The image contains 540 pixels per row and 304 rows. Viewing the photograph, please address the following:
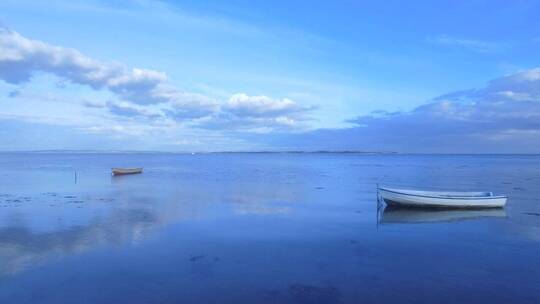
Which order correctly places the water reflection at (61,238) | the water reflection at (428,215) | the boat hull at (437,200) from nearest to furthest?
the water reflection at (61,238), the water reflection at (428,215), the boat hull at (437,200)

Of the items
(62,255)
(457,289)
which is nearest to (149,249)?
(62,255)

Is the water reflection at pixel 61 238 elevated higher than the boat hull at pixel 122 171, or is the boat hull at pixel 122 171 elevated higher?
the boat hull at pixel 122 171

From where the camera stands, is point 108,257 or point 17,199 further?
point 17,199

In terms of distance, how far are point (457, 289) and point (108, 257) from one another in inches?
391

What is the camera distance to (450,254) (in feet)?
46.9

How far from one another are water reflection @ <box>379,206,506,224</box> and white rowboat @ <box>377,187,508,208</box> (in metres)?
0.31

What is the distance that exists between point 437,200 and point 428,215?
1864 mm

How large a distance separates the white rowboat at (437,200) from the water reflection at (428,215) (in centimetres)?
31

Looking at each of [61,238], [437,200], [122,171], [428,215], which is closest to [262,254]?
[61,238]

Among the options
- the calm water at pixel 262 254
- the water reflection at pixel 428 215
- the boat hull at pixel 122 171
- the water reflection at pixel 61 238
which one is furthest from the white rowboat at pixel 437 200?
the boat hull at pixel 122 171

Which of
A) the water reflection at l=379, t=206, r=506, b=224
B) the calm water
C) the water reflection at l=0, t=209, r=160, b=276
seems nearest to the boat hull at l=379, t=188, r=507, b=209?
the water reflection at l=379, t=206, r=506, b=224

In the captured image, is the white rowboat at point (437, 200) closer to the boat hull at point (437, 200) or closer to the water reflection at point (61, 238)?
the boat hull at point (437, 200)

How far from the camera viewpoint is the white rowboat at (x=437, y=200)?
968 inches

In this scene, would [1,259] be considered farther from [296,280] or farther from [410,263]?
[410,263]
